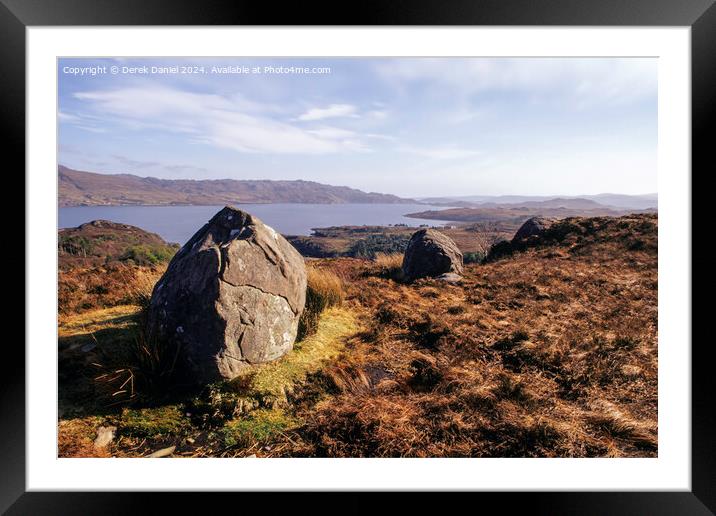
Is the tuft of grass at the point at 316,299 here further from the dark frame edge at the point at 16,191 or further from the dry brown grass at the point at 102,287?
the dark frame edge at the point at 16,191

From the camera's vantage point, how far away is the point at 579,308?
6.07 meters

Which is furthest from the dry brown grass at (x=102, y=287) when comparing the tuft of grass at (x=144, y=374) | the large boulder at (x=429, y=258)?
the large boulder at (x=429, y=258)

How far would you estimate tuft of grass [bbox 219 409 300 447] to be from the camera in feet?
10.5

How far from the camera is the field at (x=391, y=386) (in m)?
3.21

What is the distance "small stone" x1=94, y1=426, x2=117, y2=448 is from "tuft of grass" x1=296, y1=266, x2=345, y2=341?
208cm

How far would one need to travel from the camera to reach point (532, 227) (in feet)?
41.2

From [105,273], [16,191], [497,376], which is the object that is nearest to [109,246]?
[105,273]

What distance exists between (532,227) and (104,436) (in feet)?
42.9
